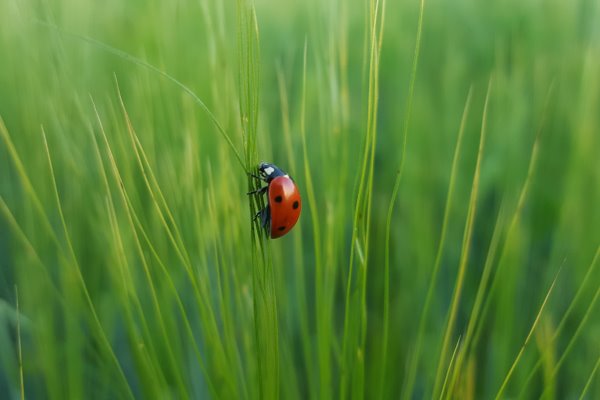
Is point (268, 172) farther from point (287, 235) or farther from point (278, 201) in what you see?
point (287, 235)

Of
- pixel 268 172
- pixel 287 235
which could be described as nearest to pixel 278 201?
pixel 268 172

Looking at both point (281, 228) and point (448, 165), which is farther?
point (448, 165)

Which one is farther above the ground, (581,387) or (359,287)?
(359,287)

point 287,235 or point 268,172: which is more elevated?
point 268,172

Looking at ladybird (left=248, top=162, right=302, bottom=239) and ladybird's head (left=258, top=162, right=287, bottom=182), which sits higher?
ladybird's head (left=258, top=162, right=287, bottom=182)

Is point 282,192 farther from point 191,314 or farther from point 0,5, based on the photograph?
point 0,5

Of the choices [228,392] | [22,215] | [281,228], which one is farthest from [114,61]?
[228,392]
